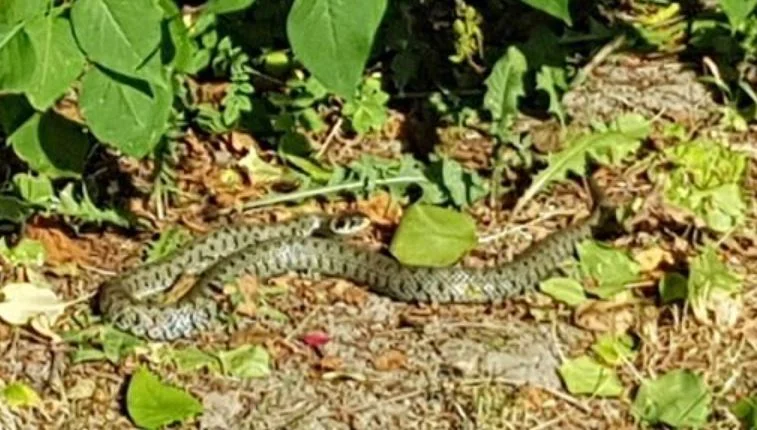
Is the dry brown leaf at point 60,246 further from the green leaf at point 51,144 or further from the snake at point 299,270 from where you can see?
the green leaf at point 51,144

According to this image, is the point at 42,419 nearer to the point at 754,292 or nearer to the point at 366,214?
the point at 366,214

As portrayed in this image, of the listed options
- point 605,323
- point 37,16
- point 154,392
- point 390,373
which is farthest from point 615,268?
point 37,16

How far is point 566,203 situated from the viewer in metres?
7.31

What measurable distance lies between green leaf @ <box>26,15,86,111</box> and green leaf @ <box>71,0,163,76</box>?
0.32ft

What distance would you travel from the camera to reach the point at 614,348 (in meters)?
6.52

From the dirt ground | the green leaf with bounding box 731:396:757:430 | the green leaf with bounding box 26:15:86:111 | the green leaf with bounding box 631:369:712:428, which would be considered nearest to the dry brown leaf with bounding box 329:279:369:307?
the dirt ground

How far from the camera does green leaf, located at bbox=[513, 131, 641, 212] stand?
23.8 feet

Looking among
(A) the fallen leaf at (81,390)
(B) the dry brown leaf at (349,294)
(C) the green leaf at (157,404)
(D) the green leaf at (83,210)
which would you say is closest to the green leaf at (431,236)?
(B) the dry brown leaf at (349,294)

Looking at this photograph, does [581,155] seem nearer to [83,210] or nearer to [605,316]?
[605,316]

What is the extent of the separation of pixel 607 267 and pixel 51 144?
182 centimetres

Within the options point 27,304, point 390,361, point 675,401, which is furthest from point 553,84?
point 27,304

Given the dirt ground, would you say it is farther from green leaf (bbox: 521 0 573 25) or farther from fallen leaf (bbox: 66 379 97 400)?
green leaf (bbox: 521 0 573 25)

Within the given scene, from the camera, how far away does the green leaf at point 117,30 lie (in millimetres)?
5656

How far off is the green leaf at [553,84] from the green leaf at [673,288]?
→ 1002 mm
